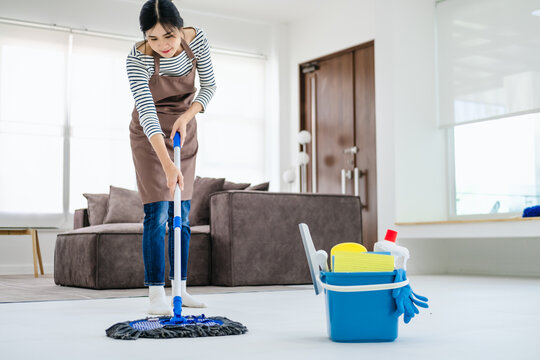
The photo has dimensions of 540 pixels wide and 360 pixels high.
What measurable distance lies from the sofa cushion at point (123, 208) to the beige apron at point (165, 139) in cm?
244

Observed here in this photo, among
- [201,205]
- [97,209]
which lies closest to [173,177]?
[201,205]

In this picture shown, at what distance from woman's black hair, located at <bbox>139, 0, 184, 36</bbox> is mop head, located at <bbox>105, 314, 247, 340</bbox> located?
887mm

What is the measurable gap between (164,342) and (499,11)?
4.57 m

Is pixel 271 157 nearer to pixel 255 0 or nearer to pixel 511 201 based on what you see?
pixel 255 0

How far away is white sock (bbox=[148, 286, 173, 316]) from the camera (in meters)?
2.14

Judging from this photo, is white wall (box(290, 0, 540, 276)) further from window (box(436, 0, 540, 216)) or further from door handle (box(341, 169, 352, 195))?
door handle (box(341, 169, 352, 195))

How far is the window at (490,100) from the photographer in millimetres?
4973

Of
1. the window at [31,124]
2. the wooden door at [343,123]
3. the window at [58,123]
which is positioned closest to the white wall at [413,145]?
the wooden door at [343,123]

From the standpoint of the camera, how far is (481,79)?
5.30m

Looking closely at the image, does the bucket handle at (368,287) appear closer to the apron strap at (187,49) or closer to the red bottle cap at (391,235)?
the red bottle cap at (391,235)

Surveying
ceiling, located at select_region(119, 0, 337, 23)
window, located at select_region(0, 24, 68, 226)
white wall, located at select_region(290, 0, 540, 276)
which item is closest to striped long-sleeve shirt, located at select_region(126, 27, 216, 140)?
white wall, located at select_region(290, 0, 540, 276)

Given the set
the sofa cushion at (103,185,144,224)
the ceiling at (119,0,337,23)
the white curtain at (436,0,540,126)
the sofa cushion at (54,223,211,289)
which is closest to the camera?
the sofa cushion at (54,223,211,289)

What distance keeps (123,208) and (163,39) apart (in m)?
2.90

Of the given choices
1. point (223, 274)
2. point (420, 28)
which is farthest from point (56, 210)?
point (420, 28)
